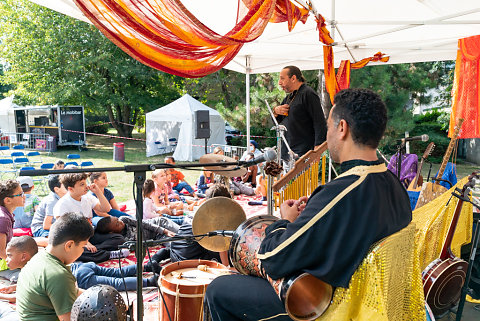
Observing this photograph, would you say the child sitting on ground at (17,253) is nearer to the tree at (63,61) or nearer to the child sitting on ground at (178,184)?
the child sitting on ground at (178,184)

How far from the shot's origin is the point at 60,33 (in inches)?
858

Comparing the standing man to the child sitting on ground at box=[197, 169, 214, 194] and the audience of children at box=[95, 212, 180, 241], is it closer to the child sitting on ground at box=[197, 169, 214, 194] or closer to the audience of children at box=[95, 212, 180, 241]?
the audience of children at box=[95, 212, 180, 241]

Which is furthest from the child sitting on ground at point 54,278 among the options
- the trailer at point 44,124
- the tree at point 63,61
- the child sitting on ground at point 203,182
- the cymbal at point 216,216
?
the tree at point 63,61

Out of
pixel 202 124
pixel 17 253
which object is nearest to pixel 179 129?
pixel 202 124

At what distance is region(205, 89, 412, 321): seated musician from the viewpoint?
175cm

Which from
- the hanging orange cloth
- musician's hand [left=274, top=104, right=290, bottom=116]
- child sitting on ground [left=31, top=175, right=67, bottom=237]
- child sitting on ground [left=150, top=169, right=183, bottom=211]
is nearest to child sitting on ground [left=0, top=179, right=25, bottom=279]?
child sitting on ground [left=31, top=175, right=67, bottom=237]

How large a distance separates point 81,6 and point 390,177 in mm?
1831

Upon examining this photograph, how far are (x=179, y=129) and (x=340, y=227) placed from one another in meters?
17.2

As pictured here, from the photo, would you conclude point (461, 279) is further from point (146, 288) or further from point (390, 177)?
point (146, 288)

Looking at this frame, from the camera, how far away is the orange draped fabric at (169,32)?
2.23 metres

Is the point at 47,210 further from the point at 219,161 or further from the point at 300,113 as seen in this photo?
the point at 300,113

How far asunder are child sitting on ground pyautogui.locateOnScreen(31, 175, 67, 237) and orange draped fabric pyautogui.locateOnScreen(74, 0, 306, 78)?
3.53 meters

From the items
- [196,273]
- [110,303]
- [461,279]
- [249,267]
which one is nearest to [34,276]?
[110,303]

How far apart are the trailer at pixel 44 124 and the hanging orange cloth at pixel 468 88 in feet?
57.2
